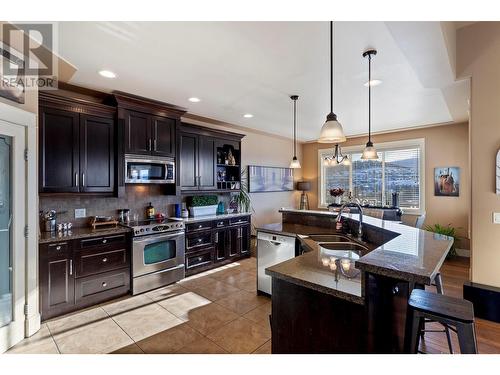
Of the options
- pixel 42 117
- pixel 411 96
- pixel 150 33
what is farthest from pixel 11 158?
pixel 411 96

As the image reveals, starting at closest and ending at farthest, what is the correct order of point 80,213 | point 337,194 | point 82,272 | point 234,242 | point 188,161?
point 82,272, point 80,213, point 188,161, point 234,242, point 337,194

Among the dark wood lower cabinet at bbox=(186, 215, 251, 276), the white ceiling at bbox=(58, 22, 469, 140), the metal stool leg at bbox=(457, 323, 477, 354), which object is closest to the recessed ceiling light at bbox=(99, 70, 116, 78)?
the white ceiling at bbox=(58, 22, 469, 140)

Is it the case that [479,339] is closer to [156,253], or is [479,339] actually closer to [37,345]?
[156,253]

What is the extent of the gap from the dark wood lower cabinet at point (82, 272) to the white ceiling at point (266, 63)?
2019 millimetres

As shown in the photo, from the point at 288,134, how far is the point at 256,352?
5066 millimetres

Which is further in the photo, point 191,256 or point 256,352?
point 191,256

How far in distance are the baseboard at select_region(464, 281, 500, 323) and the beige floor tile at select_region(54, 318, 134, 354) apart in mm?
3523

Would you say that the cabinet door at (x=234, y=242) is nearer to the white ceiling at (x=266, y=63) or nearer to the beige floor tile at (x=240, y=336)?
the beige floor tile at (x=240, y=336)

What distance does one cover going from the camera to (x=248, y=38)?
6.92ft

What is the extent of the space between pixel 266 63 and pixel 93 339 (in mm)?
3238

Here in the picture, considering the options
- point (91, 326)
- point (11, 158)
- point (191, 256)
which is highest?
point (11, 158)

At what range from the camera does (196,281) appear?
3.81m

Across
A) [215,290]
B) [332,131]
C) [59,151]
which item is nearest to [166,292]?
[215,290]
